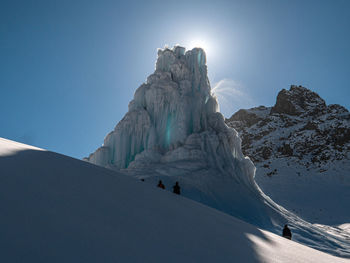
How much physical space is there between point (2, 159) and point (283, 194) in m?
42.0

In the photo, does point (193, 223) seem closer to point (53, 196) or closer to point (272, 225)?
point (53, 196)

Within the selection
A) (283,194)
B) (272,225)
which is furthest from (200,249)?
(283,194)

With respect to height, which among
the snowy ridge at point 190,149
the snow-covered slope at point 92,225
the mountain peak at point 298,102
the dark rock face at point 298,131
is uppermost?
the mountain peak at point 298,102

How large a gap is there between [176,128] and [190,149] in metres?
2.83

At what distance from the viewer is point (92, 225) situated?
10.1ft

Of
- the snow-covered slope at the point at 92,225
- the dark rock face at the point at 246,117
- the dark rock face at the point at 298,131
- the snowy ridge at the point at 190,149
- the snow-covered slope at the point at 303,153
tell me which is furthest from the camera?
the dark rock face at the point at 246,117

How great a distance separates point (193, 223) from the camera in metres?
4.62

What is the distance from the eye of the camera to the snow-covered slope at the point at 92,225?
8.04ft

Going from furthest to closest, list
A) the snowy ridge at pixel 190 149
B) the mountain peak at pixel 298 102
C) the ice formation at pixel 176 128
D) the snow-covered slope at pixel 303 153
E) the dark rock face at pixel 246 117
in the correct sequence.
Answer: the dark rock face at pixel 246 117, the mountain peak at pixel 298 102, the snow-covered slope at pixel 303 153, the ice formation at pixel 176 128, the snowy ridge at pixel 190 149

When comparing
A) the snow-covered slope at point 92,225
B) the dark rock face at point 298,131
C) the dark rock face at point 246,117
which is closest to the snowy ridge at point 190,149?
the snow-covered slope at point 92,225

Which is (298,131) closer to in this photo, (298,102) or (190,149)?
(298,102)

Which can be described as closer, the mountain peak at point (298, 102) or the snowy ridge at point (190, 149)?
the snowy ridge at point (190, 149)

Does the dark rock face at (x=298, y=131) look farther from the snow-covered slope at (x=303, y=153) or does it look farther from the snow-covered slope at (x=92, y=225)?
the snow-covered slope at (x=92, y=225)

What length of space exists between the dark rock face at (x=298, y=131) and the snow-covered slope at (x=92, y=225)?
52.5 m
